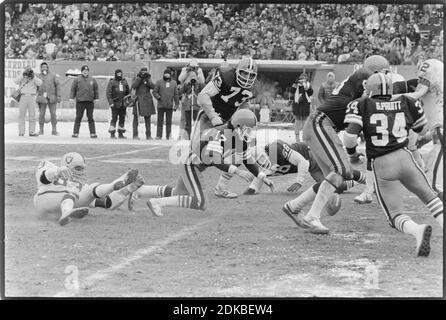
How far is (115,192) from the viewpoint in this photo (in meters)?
7.74

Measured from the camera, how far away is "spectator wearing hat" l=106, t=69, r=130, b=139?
10.5m

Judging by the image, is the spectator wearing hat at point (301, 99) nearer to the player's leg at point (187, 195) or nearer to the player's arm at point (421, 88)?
the player's arm at point (421, 88)

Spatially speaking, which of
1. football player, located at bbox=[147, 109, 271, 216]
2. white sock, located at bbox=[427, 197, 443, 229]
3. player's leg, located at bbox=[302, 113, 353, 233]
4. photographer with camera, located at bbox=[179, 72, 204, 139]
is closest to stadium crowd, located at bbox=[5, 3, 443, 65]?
photographer with camera, located at bbox=[179, 72, 204, 139]

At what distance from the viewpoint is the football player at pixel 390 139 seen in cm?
652

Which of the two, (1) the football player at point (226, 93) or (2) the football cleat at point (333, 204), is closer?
(2) the football cleat at point (333, 204)

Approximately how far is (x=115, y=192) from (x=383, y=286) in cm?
287

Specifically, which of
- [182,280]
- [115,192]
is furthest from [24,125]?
[182,280]

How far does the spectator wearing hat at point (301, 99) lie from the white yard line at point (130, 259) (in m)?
1.65

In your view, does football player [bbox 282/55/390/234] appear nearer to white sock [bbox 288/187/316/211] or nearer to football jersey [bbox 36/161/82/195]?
white sock [bbox 288/187/316/211]

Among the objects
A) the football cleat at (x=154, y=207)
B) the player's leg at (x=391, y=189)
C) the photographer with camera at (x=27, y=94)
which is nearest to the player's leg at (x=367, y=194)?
the player's leg at (x=391, y=189)

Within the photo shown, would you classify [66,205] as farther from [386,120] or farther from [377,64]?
[377,64]

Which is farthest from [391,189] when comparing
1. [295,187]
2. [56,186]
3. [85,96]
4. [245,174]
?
[85,96]
